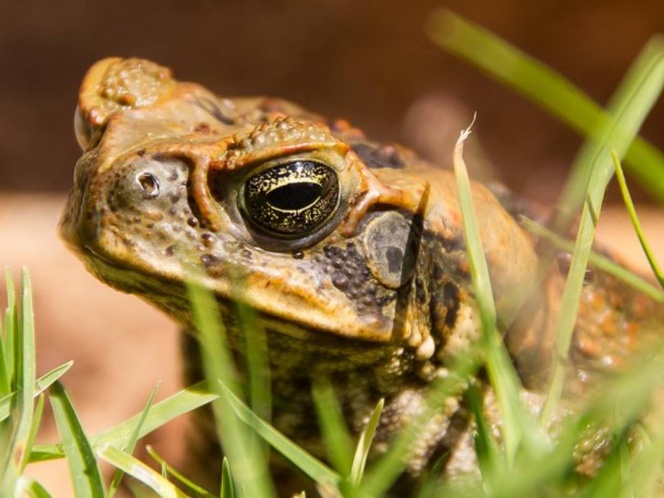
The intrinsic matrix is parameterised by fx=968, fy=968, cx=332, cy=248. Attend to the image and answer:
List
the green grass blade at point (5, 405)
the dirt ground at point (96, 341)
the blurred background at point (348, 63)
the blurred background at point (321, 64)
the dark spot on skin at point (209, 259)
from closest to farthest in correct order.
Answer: the green grass blade at point (5, 405)
the dark spot on skin at point (209, 259)
the dirt ground at point (96, 341)
the blurred background at point (348, 63)
the blurred background at point (321, 64)

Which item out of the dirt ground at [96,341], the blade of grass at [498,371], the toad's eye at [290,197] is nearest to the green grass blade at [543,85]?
the blade of grass at [498,371]

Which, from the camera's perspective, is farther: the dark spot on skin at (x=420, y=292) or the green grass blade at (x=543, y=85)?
the dark spot on skin at (x=420, y=292)

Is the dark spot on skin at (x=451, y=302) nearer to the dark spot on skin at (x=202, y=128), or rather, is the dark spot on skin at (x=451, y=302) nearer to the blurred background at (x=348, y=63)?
the dark spot on skin at (x=202, y=128)

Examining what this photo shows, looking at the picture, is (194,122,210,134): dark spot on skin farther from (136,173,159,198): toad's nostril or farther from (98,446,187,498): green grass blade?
(98,446,187,498): green grass blade

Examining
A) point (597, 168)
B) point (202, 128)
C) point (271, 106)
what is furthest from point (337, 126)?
point (597, 168)

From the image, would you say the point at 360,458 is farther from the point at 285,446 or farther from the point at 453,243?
the point at 453,243

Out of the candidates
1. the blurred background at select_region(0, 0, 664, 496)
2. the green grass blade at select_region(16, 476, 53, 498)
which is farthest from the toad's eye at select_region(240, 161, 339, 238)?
the blurred background at select_region(0, 0, 664, 496)
